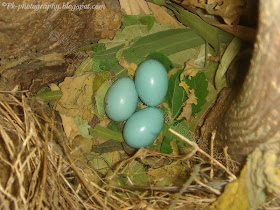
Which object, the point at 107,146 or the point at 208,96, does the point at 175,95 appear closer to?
the point at 208,96

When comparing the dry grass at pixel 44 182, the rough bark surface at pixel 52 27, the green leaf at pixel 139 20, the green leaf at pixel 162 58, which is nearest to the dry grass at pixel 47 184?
the dry grass at pixel 44 182

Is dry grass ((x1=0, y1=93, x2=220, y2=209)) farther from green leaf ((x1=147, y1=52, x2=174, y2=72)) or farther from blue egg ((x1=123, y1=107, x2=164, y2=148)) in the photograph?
green leaf ((x1=147, y1=52, x2=174, y2=72))

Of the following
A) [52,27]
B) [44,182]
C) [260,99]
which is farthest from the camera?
[52,27]

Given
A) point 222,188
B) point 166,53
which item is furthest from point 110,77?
point 222,188

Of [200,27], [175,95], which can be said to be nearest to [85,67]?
[175,95]

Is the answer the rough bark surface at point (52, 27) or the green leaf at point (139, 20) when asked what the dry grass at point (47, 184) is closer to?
the rough bark surface at point (52, 27)

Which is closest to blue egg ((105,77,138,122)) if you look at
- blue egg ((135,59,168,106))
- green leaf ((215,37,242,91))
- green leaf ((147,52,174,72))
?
blue egg ((135,59,168,106))
